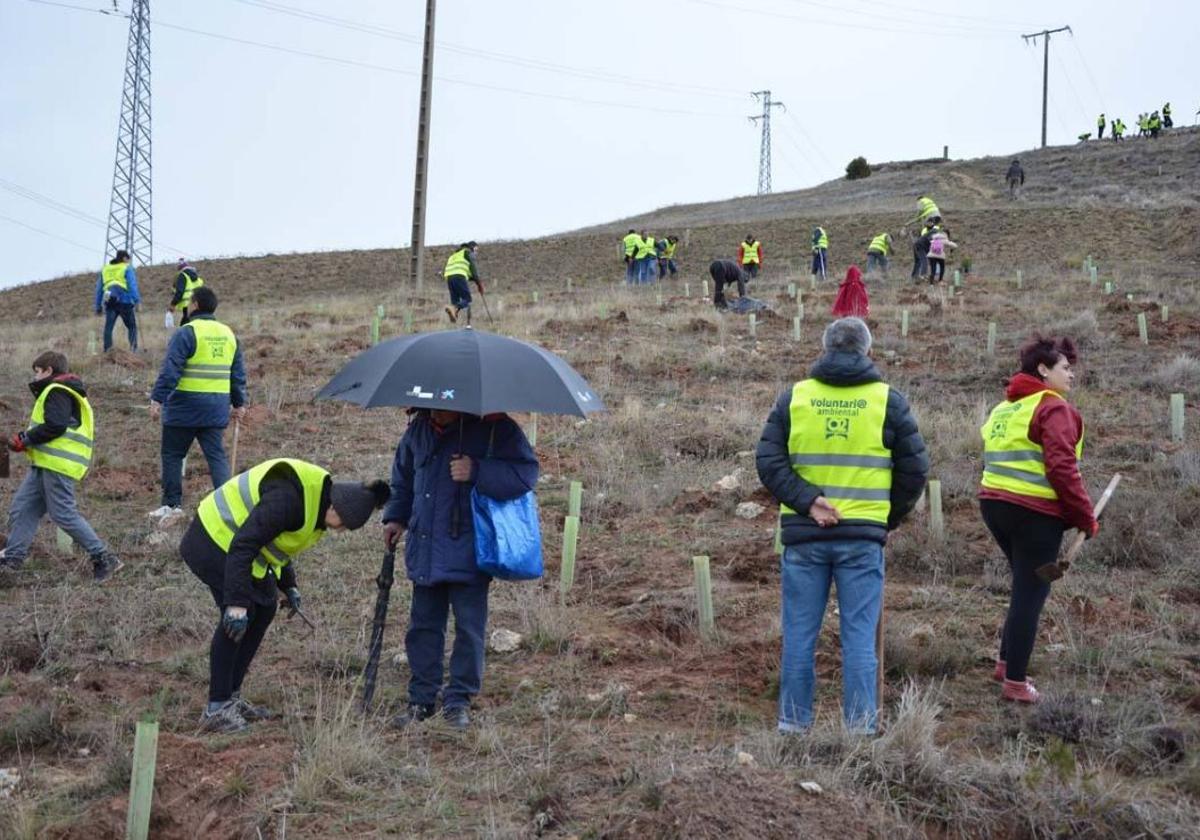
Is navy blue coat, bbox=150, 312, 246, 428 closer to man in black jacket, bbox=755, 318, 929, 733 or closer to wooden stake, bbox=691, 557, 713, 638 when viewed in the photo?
wooden stake, bbox=691, 557, 713, 638

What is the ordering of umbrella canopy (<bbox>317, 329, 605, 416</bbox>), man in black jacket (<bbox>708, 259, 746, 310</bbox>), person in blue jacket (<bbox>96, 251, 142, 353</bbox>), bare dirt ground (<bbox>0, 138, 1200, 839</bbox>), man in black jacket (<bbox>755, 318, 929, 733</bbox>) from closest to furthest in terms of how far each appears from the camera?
bare dirt ground (<bbox>0, 138, 1200, 839</bbox>) → man in black jacket (<bbox>755, 318, 929, 733</bbox>) → umbrella canopy (<bbox>317, 329, 605, 416</bbox>) → person in blue jacket (<bbox>96, 251, 142, 353</bbox>) → man in black jacket (<bbox>708, 259, 746, 310</bbox>)

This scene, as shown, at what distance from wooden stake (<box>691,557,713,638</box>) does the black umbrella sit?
139 centimetres

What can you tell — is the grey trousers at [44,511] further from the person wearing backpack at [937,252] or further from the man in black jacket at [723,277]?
the person wearing backpack at [937,252]

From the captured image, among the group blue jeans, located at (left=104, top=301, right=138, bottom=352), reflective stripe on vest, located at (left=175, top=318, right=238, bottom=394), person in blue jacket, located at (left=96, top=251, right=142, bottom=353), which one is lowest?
reflective stripe on vest, located at (left=175, top=318, right=238, bottom=394)

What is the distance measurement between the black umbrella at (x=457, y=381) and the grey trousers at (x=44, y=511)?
317 centimetres

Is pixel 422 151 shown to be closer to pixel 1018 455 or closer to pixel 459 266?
pixel 459 266

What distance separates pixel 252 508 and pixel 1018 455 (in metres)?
3.36

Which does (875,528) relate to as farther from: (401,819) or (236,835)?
(236,835)

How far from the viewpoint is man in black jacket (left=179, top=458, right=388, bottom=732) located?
4.77 m

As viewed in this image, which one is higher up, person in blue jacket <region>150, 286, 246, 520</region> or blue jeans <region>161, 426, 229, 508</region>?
person in blue jacket <region>150, 286, 246, 520</region>

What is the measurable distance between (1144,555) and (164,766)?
5.85m

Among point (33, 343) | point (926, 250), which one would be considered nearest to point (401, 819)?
point (33, 343)

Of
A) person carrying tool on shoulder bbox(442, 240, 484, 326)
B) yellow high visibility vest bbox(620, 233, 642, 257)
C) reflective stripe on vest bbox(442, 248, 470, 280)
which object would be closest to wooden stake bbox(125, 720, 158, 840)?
person carrying tool on shoulder bbox(442, 240, 484, 326)

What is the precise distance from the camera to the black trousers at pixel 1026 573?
17.0 ft
